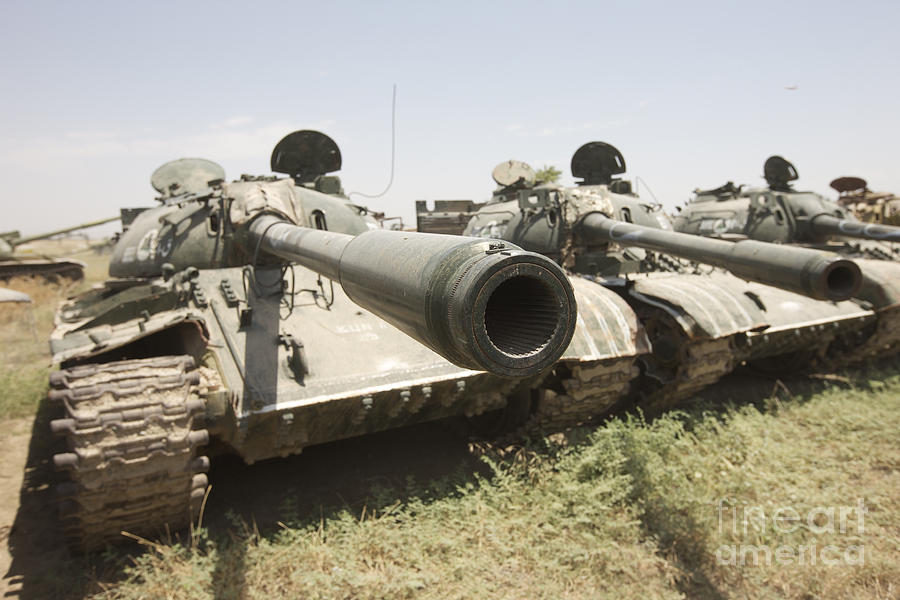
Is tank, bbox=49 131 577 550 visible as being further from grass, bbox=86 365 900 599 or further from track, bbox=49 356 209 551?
grass, bbox=86 365 900 599

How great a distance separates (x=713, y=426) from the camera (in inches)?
261

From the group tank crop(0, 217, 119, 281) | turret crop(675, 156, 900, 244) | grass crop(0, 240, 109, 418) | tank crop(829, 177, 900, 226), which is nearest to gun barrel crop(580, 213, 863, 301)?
turret crop(675, 156, 900, 244)

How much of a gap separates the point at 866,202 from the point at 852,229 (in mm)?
11443

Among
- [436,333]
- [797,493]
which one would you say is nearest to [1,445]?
[436,333]

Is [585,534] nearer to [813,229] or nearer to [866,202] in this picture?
[813,229]

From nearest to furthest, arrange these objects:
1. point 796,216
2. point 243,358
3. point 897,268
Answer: point 243,358, point 897,268, point 796,216

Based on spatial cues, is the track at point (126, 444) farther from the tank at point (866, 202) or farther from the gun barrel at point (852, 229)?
the tank at point (866, 202)

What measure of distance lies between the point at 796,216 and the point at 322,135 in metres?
8.17

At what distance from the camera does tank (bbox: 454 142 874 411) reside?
5539mm

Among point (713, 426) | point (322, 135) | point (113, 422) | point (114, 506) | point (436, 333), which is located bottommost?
point (713, 426)

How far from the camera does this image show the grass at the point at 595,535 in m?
3.98

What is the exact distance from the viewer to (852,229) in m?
A: 9.04

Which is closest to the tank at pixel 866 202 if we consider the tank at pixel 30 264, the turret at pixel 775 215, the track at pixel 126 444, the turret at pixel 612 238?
the turret at pixel 775 215

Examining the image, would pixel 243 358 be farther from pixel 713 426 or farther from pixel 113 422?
pixel 713 426
